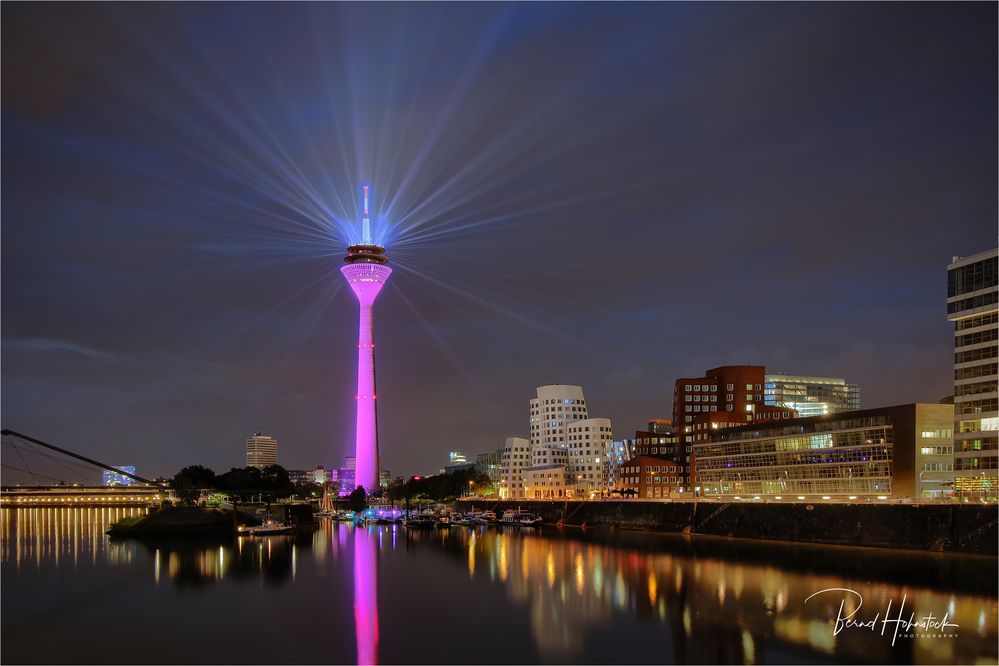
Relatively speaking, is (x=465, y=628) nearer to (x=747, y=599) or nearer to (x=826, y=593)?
(x=747, y=599)

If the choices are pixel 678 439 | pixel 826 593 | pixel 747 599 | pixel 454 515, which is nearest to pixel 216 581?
pixel 747 599

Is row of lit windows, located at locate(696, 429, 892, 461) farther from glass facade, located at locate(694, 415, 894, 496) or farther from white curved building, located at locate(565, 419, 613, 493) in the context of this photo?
white curved building, located at locate(565, 419, 613, 493)

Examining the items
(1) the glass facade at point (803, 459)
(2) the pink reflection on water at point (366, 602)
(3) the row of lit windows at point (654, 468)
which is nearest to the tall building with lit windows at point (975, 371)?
(1) the glass facade at point (803, 459)

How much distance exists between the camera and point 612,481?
7141 inches

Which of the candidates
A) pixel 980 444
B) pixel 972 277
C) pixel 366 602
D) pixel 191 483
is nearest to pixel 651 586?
pixel 366 602

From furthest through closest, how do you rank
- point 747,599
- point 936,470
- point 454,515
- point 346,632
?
point 454,515 < point 936,470 < point 747,599 < point 346,632

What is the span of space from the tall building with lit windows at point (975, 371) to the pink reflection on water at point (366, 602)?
55555 mm

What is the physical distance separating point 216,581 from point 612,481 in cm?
12234

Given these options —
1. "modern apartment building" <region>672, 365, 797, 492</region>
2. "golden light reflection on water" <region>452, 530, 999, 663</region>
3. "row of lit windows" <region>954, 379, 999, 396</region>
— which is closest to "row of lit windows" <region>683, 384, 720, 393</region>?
"modern apartment building" <region>672, 365, 797, 492</region>

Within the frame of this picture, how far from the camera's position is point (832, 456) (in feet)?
340

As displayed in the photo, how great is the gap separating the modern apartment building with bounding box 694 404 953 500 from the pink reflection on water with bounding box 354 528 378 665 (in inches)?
2086

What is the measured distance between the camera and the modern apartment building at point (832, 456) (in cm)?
9081

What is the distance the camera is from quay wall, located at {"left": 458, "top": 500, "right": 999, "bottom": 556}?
72938 millimetres

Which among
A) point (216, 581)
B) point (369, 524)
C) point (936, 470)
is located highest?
point (936, 470)
